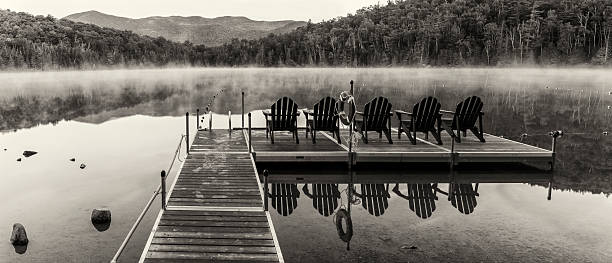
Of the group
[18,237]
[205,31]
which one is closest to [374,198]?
[18,237]

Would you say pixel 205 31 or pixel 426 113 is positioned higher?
pixel 205 31

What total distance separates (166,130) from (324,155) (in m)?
11.2

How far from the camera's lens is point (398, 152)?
1065 centimetres

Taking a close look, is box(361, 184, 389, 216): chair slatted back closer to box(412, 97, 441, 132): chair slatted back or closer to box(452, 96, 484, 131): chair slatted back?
box(412, 97, 441, 132): chair slatted back

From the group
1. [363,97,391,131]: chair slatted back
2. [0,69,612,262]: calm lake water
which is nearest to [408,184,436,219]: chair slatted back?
[0,69,612,262]: calm lake water

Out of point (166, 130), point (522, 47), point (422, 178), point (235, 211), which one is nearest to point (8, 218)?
point (235, 211)

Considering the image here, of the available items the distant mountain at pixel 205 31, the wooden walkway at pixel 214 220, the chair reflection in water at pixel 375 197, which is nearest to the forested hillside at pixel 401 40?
the distant mountain at pixel 205 31

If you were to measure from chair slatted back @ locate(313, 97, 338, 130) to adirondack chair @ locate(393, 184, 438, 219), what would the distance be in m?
2.28

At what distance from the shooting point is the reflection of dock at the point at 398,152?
10.6 metres

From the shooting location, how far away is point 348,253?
22.0ft

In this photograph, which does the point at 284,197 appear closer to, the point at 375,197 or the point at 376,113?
the point at 375,197

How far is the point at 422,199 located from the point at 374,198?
83cm

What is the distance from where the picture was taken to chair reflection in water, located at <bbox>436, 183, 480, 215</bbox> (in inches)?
350

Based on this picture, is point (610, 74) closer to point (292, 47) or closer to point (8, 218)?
point (292, 47)
